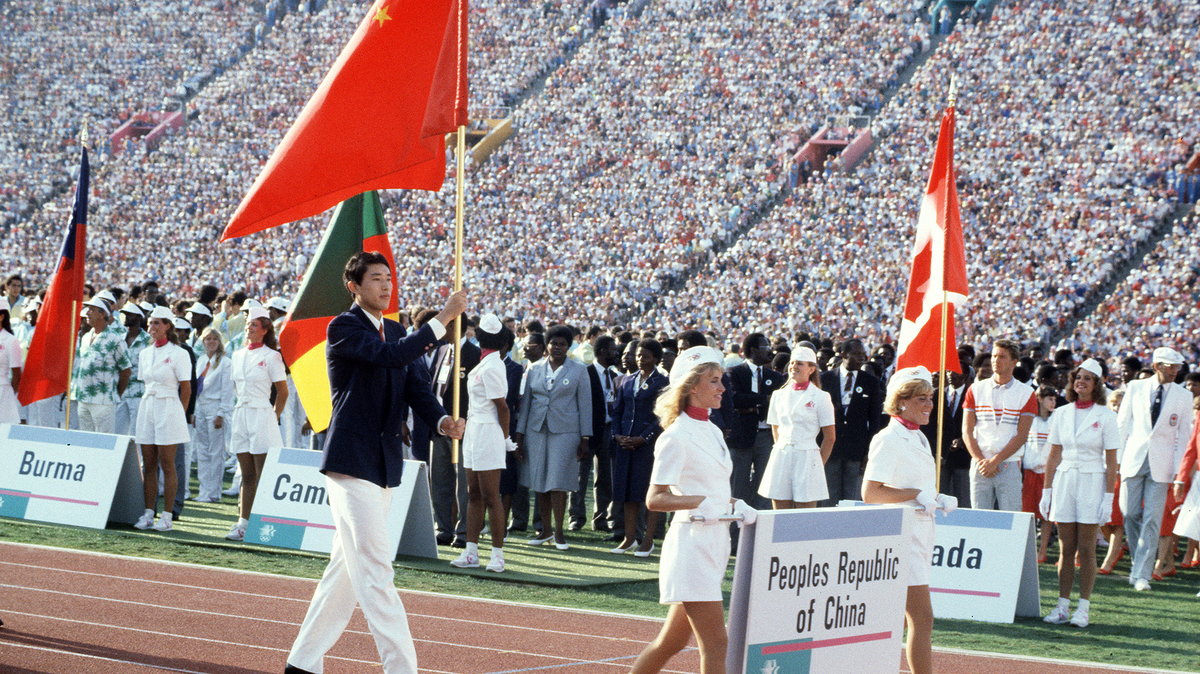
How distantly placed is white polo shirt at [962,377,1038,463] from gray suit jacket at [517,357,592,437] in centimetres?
321

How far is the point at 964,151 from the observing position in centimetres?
3152

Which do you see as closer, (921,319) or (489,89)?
(921,319)

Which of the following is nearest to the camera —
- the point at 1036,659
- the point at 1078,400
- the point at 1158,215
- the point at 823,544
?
the point at 823,544

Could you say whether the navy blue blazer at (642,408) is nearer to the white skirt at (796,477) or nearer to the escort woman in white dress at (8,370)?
the white skirt at (796,477)

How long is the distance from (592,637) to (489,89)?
34.7 metres

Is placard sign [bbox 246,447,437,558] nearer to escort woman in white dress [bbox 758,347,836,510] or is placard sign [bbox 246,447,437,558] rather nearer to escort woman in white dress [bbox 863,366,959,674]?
escort woman in white dress [bbox 758,347,836,510]

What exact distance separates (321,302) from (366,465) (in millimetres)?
4784

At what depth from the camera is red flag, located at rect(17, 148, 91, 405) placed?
13.4 m

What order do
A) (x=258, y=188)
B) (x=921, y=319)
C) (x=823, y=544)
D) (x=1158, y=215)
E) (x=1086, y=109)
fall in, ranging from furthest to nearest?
1. (x=1086, y=109)
2. (x=1158, y=215)
3. (x=921, y=319)
4. (x=258, y=188)
5. (x=823, y=544)

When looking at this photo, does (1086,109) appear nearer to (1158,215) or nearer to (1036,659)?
(1158,215)

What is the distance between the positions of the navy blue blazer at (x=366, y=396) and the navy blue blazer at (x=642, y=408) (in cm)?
613

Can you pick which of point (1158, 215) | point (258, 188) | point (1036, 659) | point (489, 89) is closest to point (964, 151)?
point (1158, 215)

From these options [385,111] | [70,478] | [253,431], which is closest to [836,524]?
[385,111]

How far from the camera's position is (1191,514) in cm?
1166
